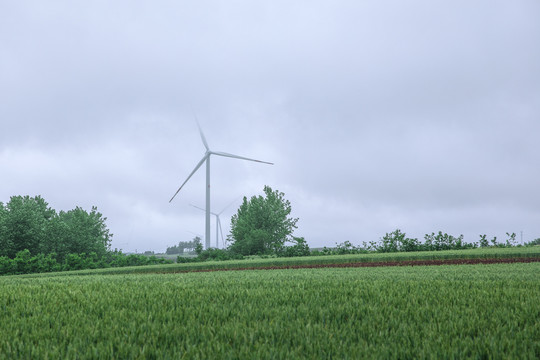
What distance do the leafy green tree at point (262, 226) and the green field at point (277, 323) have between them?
43757 millimetres

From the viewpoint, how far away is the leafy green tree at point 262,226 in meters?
52.1

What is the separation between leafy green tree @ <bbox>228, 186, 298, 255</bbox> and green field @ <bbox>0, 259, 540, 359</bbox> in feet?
144

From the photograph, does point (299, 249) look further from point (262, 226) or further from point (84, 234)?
point (84, 234)

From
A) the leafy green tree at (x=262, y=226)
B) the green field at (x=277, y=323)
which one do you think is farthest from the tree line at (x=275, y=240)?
the green field at (x=277, y=323)

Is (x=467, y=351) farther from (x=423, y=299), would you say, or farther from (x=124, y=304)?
(x=124, y=304)

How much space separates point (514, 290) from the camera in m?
7.41

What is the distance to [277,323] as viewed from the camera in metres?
4.90

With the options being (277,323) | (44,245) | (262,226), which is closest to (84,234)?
(44,245)

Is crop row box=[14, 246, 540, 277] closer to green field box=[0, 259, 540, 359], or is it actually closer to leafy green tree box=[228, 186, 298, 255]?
green field box=[0, 259, 540, 359]

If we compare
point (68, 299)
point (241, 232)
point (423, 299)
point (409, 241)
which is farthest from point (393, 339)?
point (241, 232)

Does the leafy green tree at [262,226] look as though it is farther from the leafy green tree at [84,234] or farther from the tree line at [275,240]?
the leafy green tree at [84,234]

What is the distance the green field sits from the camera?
4090 mm

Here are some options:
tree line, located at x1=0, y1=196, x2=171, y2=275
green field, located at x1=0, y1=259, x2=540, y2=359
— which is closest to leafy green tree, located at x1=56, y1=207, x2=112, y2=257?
tree line, located at x1=0, y1=196, x2=171, y2=275

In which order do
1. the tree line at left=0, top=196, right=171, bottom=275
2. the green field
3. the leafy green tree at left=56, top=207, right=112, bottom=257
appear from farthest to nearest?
1. the leafy green tree at left=56, top=207, right=112, bottom=257
2. the tree line at left=0, top=196, right=171, bottom=275
3. the green field
